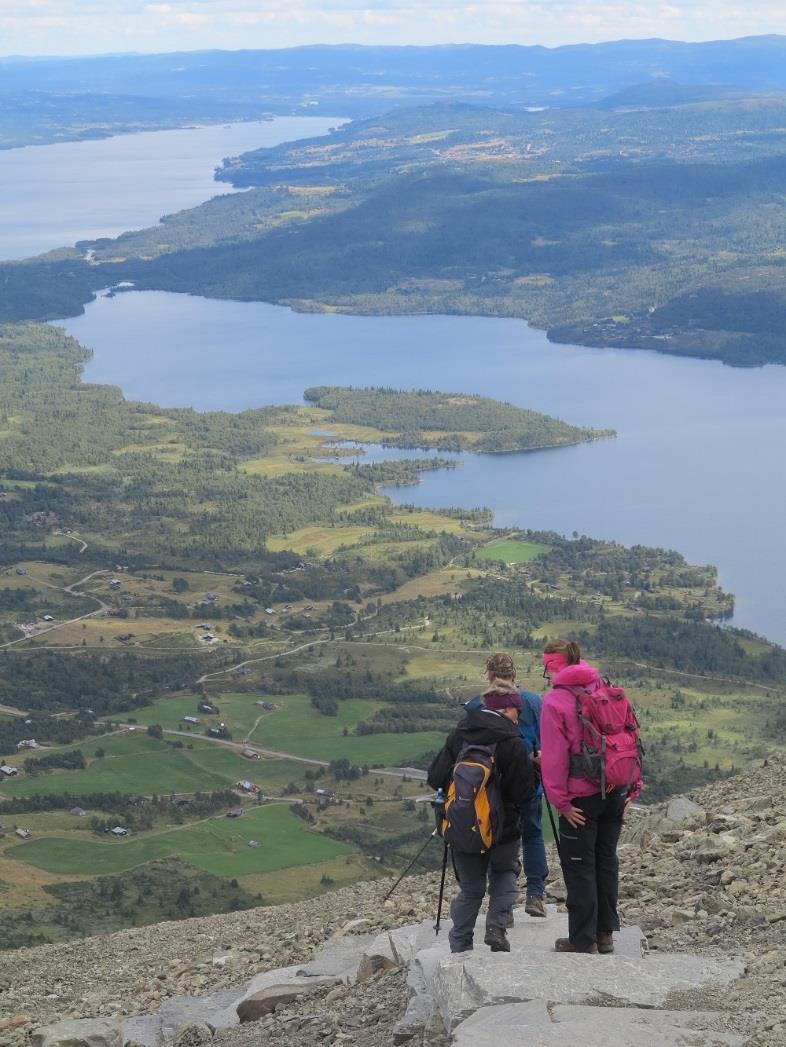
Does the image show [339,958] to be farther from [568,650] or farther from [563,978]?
[568,650]

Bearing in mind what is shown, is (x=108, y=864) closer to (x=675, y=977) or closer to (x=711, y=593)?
(x=675, y=977)

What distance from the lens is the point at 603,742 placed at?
1043 centimetres

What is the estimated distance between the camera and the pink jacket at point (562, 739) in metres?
10.4

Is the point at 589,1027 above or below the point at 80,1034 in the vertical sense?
above

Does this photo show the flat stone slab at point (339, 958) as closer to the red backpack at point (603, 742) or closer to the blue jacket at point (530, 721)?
the blue jacket at point (530, 721)

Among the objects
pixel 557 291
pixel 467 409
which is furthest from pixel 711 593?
pixel 557 291

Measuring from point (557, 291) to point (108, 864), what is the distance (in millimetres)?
156524

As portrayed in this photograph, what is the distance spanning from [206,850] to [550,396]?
98689 mm

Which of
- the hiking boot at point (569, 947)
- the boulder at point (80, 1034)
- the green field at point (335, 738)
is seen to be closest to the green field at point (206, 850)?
the green field at point (335, 738)

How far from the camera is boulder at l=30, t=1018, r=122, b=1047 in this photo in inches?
481

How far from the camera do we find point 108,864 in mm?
32688

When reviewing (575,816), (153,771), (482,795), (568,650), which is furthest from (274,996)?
(153,771)

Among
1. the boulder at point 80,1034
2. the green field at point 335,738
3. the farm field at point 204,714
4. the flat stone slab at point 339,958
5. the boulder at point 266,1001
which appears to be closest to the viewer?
the boulder at point 266,1001

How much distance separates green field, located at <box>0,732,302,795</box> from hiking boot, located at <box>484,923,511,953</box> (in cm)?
3121
